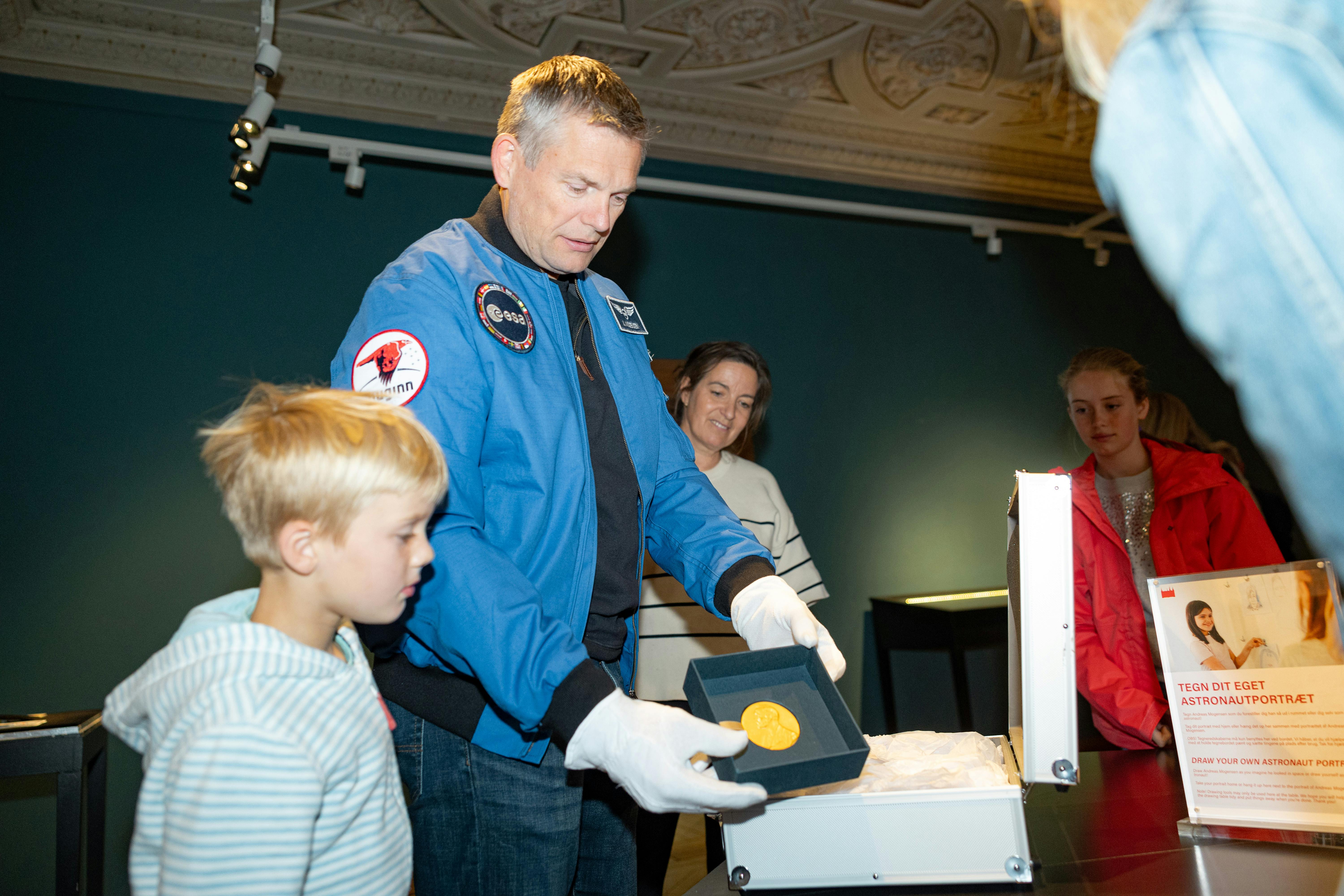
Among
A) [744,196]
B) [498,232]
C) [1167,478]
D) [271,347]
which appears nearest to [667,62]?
[744,196]

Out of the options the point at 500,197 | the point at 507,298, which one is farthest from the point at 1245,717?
the point at 500,197

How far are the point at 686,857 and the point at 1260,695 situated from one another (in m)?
2.57

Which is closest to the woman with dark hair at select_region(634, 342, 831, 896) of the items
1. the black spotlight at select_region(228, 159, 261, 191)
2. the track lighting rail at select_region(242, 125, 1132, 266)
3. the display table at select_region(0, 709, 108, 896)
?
the track lighting rail at select_region(242, 125, 1132, 266)

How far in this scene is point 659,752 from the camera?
841mm

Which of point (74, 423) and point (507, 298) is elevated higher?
point (74, 423)

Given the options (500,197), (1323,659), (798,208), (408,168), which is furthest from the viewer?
(798,208)

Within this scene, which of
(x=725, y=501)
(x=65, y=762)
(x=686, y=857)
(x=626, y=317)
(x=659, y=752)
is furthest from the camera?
(x=686, y=857)

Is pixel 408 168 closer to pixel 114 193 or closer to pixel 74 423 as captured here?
pixel 114 193

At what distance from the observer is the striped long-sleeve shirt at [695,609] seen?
94.7 inches

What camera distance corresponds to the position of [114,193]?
3.13 metres

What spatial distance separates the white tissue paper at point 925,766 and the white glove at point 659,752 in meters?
0.11

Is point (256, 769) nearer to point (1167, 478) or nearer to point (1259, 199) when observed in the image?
point (1259, 199)

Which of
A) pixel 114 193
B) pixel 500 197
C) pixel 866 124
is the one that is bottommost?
pixel 500 197

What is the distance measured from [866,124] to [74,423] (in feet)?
11.8
